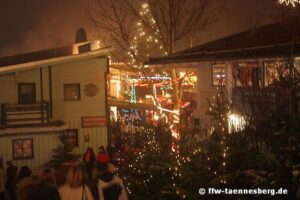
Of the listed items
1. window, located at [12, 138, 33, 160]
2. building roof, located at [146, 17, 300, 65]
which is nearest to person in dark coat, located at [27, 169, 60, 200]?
building roof, located at [146, 17, 300, 65]

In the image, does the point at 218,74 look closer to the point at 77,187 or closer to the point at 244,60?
the point at 244,60

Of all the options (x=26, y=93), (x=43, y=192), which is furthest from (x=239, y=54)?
(x=26, y=93)

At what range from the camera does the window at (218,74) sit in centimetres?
1511

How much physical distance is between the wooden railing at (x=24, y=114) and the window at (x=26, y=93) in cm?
57

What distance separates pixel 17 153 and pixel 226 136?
1596 centimetres

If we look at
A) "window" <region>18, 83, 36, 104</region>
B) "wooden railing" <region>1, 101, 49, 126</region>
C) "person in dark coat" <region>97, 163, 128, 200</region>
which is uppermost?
"window" <region>18, 83, 36, 104</region>

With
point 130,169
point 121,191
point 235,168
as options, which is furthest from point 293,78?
point 130,169

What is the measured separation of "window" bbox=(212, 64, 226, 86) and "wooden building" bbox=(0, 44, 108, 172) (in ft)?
33.5

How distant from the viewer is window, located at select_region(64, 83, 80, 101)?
2532cm

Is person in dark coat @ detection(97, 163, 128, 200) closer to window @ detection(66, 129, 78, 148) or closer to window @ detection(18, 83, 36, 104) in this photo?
window @ detection(66, 129, 78, 148)

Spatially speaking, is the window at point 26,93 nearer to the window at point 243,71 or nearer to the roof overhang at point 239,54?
the roof overhang at point 239,54

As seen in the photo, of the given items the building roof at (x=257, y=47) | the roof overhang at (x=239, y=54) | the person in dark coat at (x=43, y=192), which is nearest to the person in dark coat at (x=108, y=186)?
the person in dark coat at (x=43, y=192)

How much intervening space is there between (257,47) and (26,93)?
49.6ft

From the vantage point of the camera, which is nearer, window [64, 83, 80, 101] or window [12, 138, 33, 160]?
window [12, 138, 33, 160]
